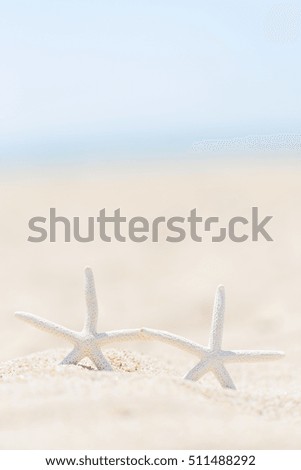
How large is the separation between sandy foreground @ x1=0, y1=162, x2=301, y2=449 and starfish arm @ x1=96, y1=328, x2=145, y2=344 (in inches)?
4.9

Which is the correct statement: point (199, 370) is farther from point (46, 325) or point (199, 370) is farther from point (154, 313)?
point (154, 313)

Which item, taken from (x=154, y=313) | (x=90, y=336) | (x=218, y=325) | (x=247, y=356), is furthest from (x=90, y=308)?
(x=154, y=313)

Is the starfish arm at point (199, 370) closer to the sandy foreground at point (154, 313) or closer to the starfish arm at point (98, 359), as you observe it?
the sandy foreground at point (154, 313)

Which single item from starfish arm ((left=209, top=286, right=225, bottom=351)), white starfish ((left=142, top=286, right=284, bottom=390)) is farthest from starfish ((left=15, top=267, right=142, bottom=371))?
starfish arm ((left=209, top=286, right=225, bottom=351))

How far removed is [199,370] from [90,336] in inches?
14.9

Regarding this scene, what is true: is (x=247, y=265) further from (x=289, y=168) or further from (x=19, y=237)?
(x=289, y=168)

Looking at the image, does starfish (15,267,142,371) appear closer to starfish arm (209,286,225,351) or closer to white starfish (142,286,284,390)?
white starfish (142,286,284,390)

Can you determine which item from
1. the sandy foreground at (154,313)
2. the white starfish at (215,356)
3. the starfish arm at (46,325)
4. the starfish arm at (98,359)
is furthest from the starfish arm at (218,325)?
the starfish arm at (46,325)

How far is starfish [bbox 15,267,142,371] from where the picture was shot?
2.55 m

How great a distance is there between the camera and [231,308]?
507cm

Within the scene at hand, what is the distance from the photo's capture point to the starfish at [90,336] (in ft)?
8.38

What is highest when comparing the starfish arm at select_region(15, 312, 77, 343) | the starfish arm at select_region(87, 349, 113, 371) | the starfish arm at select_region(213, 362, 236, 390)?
the starfish arm at select_region(15, 312, 77, 343)

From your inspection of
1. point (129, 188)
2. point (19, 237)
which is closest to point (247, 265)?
point (19, 237)

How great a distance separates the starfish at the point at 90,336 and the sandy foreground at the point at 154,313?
Result: 74mm
